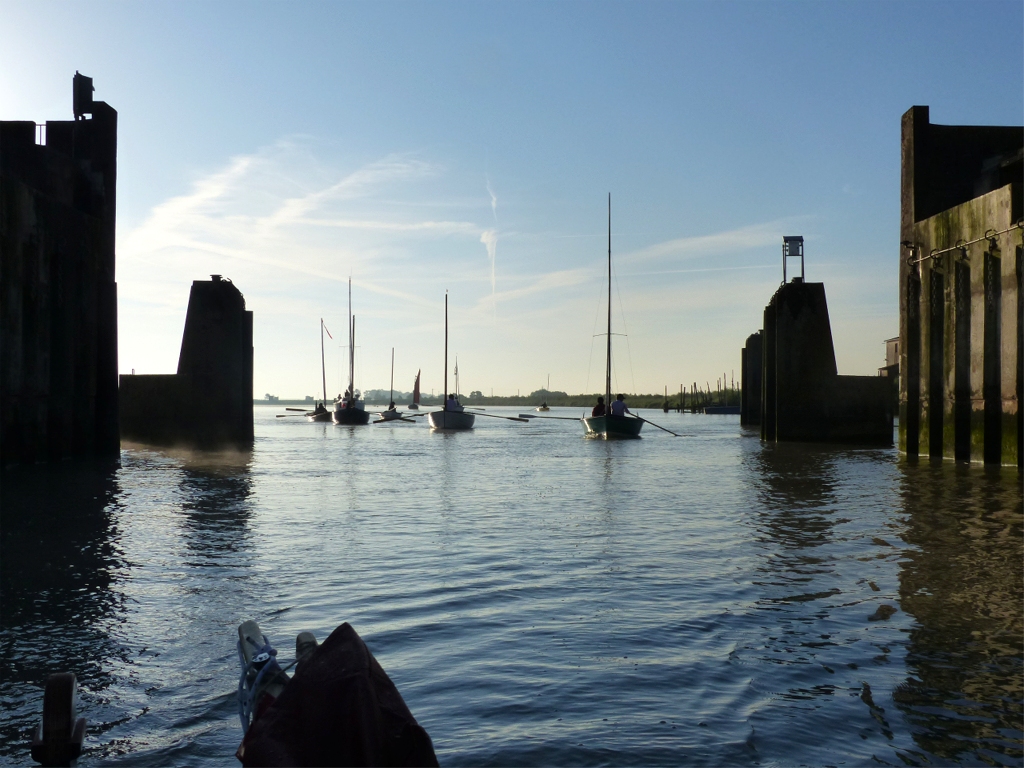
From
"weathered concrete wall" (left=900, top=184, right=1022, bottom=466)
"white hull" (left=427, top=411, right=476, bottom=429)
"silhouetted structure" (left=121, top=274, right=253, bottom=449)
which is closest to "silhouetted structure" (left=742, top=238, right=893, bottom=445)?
"weathered concrete wall" (left=900, top=184, right=1022, bottom=466)

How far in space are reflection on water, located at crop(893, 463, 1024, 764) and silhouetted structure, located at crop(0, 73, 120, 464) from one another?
19.8 metres

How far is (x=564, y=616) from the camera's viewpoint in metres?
8.24

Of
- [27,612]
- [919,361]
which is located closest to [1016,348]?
[919,361]

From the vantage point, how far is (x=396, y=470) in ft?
90.8

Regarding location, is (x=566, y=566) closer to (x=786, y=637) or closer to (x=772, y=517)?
(x=786, y=637)

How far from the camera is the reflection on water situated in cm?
514

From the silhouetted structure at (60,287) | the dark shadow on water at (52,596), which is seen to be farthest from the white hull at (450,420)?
the dark shadow on water at (52,596)

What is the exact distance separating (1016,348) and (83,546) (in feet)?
61.5

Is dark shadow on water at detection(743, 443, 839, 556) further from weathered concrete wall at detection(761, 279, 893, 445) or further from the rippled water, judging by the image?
weathered concrete wall at detection(761, 279, 893, 445)

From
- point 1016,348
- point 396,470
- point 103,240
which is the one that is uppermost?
point 103,240

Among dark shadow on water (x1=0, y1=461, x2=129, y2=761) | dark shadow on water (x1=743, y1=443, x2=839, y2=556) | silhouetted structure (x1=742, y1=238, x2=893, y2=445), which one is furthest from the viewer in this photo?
silhouetted structure (x1=742, y1=238, x2=893, y2=445)

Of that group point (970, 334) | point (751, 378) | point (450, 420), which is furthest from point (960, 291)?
point (450, 420)

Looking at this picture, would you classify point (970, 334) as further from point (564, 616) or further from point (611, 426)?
point (611, 426)

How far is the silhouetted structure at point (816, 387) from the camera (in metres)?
38.6
